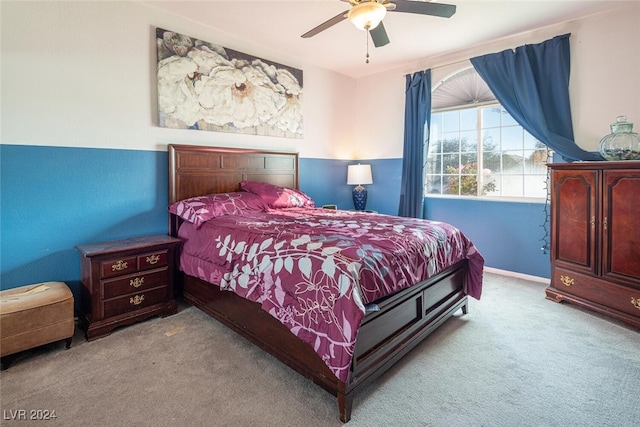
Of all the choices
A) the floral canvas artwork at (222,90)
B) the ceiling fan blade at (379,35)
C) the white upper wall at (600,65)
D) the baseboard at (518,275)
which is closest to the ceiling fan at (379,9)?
the ceiling fan blade at (379,35)

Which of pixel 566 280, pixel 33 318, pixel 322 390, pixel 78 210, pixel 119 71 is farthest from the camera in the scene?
pixel 566 280

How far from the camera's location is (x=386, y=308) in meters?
1.89

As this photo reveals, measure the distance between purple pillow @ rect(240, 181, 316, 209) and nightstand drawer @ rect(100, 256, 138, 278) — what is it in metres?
1.42

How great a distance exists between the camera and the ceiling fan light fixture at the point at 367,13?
2.11 meters

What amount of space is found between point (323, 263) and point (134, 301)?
5.92 ft

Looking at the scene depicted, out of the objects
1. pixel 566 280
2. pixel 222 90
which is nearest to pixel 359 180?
pixel 222 90

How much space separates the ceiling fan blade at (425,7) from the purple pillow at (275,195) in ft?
6.92

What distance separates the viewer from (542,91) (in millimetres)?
3453

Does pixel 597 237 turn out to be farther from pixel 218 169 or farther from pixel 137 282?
pixel 137 282

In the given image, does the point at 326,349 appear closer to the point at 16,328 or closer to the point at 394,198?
the point at 16,328

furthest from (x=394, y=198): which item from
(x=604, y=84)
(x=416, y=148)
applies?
(x=604, y=84)

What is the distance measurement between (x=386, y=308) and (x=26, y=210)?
2.77 m

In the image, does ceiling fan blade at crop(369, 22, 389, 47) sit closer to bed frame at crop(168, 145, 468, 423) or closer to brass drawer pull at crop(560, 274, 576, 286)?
bed frame at crop(168, 145, 468, 423)

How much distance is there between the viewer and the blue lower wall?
2.45 m
